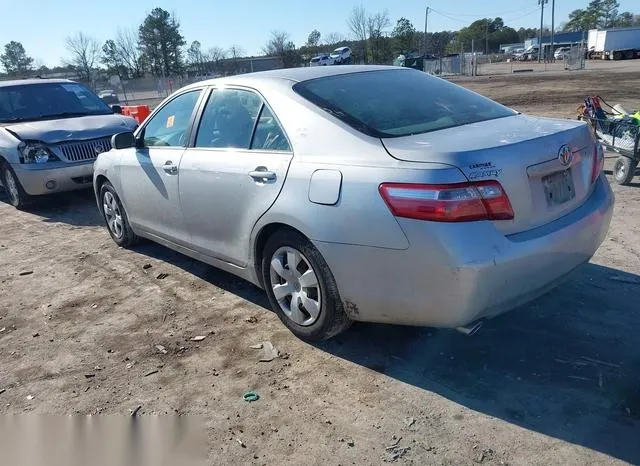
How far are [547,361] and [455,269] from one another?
101 centimetres

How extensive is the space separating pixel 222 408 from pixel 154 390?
1.65ft

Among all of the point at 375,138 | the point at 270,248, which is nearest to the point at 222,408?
the point at 270,248

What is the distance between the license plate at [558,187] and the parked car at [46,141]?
647cm

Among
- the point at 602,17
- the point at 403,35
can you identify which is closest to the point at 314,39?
the point at 403,35

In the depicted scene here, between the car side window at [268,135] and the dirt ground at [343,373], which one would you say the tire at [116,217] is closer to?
the dirt ground at [343,373]

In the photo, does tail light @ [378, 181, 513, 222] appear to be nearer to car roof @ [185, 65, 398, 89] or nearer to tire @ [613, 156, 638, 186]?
car roof @ [185, 65, 398, 89]

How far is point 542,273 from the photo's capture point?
308 cm

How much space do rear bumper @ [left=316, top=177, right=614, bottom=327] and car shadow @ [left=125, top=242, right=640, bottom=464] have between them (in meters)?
0.41

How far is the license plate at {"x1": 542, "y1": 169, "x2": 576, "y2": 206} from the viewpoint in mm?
3133

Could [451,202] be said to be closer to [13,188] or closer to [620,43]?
[13,188]

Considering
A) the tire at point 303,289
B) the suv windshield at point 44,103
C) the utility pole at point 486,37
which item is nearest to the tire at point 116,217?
the tire at point 303,289

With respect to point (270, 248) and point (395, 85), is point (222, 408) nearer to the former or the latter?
point (270, 248)

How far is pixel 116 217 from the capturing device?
19.6ft

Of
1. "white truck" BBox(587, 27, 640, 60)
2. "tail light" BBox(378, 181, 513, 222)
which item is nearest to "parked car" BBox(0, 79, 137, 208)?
"tail light" BBox(378, 181, 513, 222)
